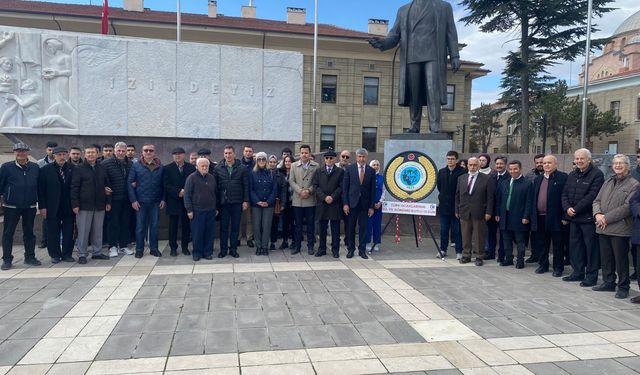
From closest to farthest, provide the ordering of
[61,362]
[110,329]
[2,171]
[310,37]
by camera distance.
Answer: [61,362], [110,329], [2,171], [310,37]

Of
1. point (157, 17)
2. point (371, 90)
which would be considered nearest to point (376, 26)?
point (371, 90)

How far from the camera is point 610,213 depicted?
5.66 meters

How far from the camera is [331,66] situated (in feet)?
99.9

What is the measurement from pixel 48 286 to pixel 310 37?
82.7ft

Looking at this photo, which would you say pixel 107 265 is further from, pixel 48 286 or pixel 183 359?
pixel 183 359

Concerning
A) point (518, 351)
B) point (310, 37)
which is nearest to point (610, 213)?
point (518, 351)

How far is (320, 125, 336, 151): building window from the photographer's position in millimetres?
31172

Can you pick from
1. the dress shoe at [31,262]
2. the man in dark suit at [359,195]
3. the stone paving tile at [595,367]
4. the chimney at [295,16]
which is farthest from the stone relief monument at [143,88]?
the chimney at [295,16]

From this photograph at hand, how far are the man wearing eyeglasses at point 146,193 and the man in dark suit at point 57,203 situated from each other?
0.95 meters

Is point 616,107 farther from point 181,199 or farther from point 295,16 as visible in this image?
point 181,199

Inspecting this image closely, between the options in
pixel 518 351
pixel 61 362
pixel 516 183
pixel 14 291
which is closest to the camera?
pixel 61 362

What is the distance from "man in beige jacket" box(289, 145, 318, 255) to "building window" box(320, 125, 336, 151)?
23448 mm

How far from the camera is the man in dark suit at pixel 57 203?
22.5ft

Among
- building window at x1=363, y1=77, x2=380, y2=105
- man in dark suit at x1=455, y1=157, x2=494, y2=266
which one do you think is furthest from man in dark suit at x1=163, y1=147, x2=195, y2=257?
building window at x1=363, y1=77, x2=380, y2=105
